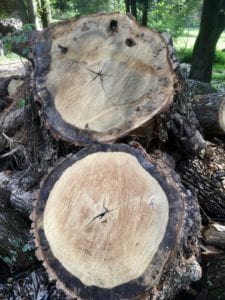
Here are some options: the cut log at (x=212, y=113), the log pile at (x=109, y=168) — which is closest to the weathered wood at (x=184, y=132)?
the log pile at (x=109, y=168)

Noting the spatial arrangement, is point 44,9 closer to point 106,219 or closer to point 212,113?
point 212,113

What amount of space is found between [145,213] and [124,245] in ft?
0.62

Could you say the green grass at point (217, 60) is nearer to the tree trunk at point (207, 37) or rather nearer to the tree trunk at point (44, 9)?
the tree trunk at point (207, 37)

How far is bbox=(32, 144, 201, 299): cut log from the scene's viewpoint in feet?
5.98

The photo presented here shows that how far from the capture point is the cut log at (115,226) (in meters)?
1.82

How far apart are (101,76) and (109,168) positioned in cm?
74

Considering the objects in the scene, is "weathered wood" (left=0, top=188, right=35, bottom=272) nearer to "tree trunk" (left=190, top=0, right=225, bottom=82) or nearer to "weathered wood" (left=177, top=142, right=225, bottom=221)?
"weathered wood" (left=177, top=142, right=225, bottom=221)

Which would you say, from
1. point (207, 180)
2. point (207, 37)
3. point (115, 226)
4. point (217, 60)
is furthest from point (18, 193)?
point (217, 60)

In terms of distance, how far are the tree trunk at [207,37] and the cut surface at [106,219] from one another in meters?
5.12

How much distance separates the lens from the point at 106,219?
6.34 ft

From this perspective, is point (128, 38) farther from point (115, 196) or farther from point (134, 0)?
point (134, 0)

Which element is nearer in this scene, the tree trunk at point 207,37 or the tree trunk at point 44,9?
the tree trunk at point 207,37

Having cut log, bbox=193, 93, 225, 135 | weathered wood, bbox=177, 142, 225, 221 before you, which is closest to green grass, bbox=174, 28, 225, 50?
cut log, bbox=193, 93, 225, 135

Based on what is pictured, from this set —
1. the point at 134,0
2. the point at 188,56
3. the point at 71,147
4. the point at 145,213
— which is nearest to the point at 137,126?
the point at 71,147
